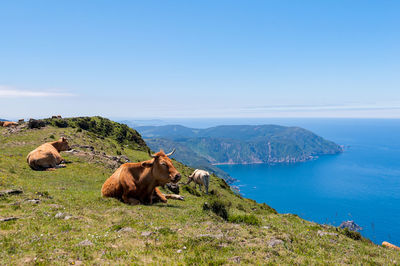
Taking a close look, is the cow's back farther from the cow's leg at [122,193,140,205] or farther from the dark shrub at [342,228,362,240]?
the dark shrub at [342,228,362,240]

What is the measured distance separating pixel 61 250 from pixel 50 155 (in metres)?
21.0

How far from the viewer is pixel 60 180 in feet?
65.3

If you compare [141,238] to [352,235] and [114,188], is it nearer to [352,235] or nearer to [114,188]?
[114,188]

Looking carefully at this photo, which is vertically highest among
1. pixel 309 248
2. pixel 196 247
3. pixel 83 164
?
pixel 196 247

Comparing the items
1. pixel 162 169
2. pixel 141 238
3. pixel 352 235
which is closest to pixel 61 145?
pixel 162 169

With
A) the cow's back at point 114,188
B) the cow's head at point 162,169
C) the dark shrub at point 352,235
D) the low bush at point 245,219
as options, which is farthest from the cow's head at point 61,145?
the dark shrub at point 352,235

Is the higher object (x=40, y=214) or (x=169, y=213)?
(x=40, y=214)

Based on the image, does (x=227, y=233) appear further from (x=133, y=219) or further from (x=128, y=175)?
(x=128, y=175)

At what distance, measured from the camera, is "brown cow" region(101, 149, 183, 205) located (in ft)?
43.4

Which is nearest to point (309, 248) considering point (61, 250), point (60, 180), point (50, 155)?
point (61, 250)

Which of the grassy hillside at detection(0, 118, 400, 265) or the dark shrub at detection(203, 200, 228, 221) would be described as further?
the dark shrub at detection(203, 200, 228, 221)

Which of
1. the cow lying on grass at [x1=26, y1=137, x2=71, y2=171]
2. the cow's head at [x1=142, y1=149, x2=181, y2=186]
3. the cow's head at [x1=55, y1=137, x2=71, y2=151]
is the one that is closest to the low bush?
the cow's head at [x1=142, y1=149, x2=181, y2=186]

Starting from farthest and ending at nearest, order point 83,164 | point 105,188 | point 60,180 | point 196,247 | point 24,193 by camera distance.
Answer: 1. point 83,164
2. point 60,180
3. point 105,188
4. point 24,193
5. point 196,247

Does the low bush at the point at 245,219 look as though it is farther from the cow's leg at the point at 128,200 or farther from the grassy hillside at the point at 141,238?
the cow's leg at the point at 128,200
